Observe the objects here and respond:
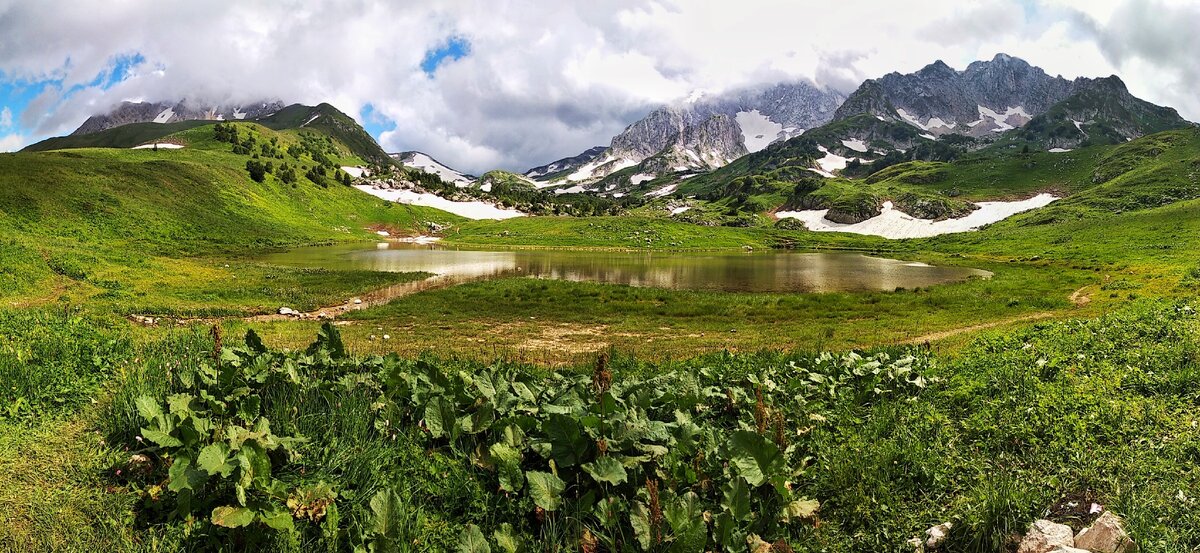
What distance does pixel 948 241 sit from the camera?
161 meters

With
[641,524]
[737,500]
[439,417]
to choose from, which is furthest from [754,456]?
[439,417]

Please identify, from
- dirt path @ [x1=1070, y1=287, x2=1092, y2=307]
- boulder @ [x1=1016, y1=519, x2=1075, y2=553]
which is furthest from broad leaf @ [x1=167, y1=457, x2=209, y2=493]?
dirt path @ [x1=1070, y1=287, x2=1092, y2=307]

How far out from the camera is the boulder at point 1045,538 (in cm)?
520

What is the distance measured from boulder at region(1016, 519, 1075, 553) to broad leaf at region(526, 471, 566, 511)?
489cm

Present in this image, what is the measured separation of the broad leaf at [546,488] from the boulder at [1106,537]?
5.29 m

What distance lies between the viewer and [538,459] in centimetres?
Answer: 625

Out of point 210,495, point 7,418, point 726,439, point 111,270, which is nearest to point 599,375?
point 726,439

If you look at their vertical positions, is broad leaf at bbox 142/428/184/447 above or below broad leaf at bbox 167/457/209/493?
above

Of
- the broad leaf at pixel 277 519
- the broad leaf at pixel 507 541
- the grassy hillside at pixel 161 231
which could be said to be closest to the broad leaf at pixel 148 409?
the broad leaf at pixel 277 519

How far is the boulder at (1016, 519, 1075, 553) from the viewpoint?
5.20 m

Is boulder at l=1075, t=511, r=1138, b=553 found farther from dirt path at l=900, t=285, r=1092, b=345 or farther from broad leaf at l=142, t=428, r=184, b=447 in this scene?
dirt path at l=900, t=285, r=1092, b=345

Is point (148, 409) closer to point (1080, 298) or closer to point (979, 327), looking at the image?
point (979, 327)

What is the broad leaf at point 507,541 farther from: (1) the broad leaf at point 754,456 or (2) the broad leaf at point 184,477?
(2) the broad leaf at point 184,477

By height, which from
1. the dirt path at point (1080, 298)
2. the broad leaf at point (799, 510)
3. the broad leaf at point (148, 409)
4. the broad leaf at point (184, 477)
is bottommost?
the dirt path at point (1080, 298)
